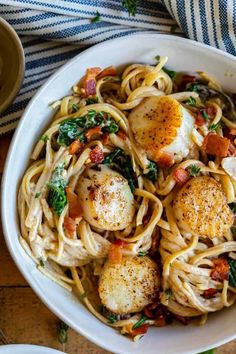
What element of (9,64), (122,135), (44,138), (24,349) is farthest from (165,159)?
(24,349)

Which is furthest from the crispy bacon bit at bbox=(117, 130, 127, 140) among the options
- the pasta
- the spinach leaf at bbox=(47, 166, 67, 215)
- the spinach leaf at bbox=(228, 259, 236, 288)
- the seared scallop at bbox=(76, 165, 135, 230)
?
the spinach leaf at bbox=(228, 259, 236, 288)

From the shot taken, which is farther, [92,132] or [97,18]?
[97,18]

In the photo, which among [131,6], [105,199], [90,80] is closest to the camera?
[105,199]

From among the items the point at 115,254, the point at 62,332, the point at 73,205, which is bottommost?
the point at 62,332

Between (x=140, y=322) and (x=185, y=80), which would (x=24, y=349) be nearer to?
(x=140, y=322)

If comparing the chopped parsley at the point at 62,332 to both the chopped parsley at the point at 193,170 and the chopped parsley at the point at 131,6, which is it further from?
the chopped parsley at the point at 131,6

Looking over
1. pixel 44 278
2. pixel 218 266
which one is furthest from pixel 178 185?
pixel 44 278

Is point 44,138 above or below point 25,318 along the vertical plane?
above
